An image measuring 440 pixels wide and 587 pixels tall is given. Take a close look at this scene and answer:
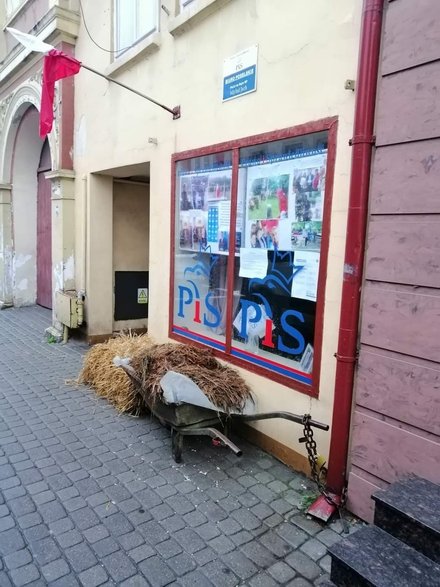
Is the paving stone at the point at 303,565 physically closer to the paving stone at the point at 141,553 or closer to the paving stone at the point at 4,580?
the paving stone at the point at 141,553

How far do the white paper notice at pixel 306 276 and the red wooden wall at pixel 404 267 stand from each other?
0.64 metres

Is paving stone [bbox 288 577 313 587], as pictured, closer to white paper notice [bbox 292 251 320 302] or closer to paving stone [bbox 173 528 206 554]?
paving stone [bbox 173 528 206 554]

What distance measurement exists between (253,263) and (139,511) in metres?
2.20

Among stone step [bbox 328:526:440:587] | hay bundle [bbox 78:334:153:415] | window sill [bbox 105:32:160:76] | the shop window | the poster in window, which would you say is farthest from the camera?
the shop window

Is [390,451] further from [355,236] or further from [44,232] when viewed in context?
[44,232]

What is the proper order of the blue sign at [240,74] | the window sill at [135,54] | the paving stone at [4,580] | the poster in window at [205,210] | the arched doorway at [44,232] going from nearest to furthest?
the paving stone at [4,580]
the blue sign at [240,74]
the poster in window at [205,210]
the window sill at [135,54]
the arched doorway at [44,232]

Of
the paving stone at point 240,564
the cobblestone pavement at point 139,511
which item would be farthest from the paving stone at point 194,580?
the paving stone at point 240,564

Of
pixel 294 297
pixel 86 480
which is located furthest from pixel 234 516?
pixel 294 297

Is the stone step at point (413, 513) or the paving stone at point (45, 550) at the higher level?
the stone step at point (413, 513)

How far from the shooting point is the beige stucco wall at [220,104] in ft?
10.4

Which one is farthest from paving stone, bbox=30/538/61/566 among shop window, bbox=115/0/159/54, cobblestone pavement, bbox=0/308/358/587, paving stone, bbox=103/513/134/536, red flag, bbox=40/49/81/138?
shop window, bbox=115/0/159/54

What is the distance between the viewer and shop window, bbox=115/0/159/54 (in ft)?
17.8

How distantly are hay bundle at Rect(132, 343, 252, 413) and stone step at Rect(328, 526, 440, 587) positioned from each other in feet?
5.05

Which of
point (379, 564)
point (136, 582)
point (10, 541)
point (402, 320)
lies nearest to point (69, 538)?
point (10, 541)
